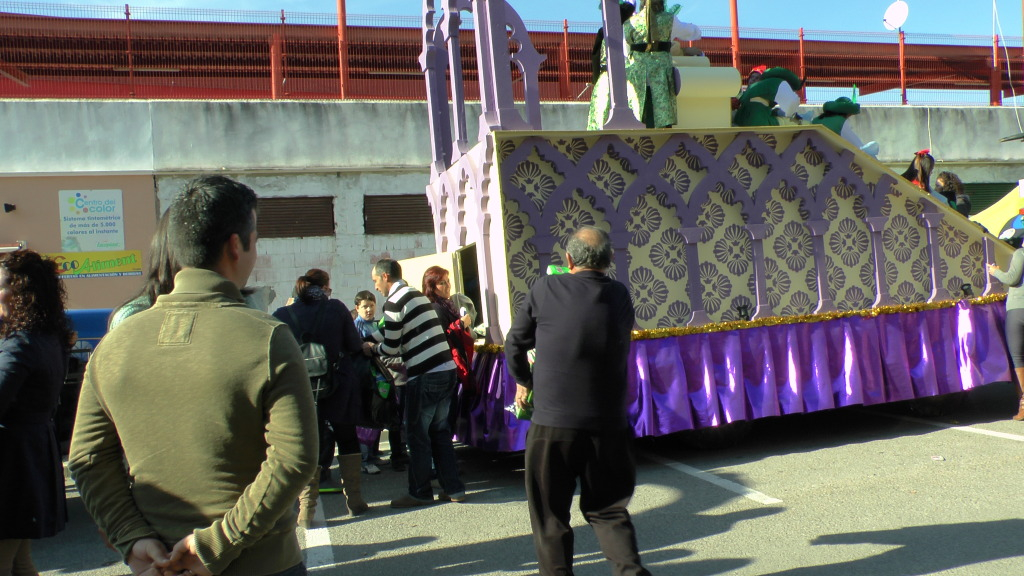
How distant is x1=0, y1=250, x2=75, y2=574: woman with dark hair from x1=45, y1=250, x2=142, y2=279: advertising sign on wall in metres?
9.24

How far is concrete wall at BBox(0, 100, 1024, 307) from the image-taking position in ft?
39.6

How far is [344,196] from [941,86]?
1192 centimetres

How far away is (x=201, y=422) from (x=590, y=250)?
2254 mm

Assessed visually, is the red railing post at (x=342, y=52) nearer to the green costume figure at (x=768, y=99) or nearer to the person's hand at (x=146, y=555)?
the green costume figure at (x=768, y=99)

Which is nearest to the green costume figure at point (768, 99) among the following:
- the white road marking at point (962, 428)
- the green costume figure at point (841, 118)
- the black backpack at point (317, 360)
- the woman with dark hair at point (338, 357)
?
the green costume figure at point (841, 118)

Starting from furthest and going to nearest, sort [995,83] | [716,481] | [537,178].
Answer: [995,83] < [537,178] < [716,481]

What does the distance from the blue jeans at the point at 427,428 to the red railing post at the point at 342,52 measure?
9027 mm

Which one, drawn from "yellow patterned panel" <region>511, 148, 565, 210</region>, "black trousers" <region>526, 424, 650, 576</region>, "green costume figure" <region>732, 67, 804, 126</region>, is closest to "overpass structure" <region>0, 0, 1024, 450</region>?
"yellow patterned panel" <region>511, 148, 565, 210</region>

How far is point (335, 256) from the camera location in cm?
1320

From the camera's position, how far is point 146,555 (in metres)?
1.94

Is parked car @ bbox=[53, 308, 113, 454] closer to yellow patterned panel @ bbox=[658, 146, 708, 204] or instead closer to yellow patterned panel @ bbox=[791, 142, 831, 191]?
yellow patterned panel @ bbox=[658, 146, 708, 204]

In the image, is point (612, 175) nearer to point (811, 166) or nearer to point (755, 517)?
point (811, 166)

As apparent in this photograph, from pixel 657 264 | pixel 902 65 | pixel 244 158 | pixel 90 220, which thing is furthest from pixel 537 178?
pixel 902 65

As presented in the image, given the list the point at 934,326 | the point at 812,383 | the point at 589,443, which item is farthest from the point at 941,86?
the point at 589,443
